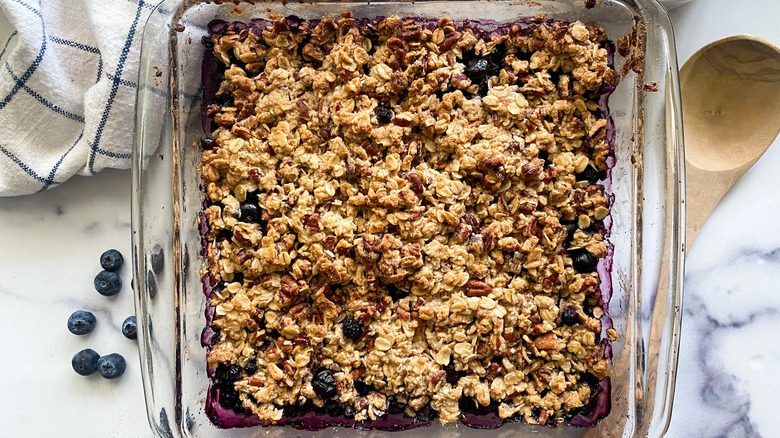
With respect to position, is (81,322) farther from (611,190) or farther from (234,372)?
(611,190)

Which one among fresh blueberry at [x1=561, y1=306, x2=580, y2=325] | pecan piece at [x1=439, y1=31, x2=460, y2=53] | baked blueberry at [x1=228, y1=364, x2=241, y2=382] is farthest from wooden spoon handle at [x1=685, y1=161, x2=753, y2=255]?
baked blueberry at [x1=228, y1=364, x2=241, y2=382]

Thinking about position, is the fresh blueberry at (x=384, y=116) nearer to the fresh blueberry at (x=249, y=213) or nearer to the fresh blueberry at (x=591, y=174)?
the fresh blueberry at (x=249, y=213)

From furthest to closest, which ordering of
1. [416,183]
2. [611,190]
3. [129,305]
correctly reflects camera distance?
[129,305] → [611,190] → [416,183]

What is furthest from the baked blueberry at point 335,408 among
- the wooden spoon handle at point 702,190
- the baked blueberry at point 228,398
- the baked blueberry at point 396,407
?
the wooden spoon handle at point 702,190

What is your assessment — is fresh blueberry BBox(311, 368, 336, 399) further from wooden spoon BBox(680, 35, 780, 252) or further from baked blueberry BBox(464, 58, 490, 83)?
wooden spoon BBox(680, 35, 780, 252)

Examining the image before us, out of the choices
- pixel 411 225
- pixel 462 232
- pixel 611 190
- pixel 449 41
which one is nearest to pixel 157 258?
pixel 411 225
